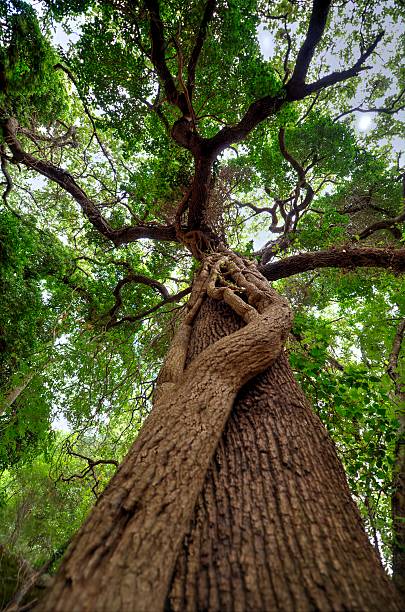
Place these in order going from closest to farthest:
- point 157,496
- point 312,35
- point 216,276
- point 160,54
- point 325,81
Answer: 1. point 157,496
2. point 216,276
3. point 160,54
4. point 312,35
5. point 325,81

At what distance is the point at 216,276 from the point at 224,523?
117 inches

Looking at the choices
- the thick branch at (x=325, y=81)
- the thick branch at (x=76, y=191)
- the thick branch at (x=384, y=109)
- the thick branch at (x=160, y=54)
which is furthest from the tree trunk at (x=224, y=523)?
the thick branch at (x=384, y=109)

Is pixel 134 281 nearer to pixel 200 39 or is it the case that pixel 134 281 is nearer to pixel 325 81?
pixel 200 39

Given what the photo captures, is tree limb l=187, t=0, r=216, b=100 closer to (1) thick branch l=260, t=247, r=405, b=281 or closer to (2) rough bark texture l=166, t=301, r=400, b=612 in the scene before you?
(1) thick branch l=260, t=247, r=405, b=281

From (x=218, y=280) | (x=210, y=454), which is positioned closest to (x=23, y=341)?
(x=218, y=280)

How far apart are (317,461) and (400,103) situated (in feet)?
35.7

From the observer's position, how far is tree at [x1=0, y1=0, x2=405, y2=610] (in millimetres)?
1082

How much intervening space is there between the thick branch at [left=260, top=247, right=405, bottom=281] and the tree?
2cm

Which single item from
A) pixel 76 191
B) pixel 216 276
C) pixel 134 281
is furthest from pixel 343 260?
pixel 76 191

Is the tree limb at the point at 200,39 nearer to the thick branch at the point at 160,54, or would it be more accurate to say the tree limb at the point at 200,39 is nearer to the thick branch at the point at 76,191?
the thick branch at the point at 160,54

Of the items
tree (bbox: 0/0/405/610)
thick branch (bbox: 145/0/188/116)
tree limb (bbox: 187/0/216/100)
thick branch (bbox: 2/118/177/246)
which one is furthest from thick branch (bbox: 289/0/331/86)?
thick branch (bbox: 2/118/177/246)

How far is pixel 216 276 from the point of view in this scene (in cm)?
391

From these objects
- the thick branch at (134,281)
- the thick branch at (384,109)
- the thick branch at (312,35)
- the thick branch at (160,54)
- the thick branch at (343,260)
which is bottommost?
the thick branch at (134,281)

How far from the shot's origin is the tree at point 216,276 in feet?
3.55
